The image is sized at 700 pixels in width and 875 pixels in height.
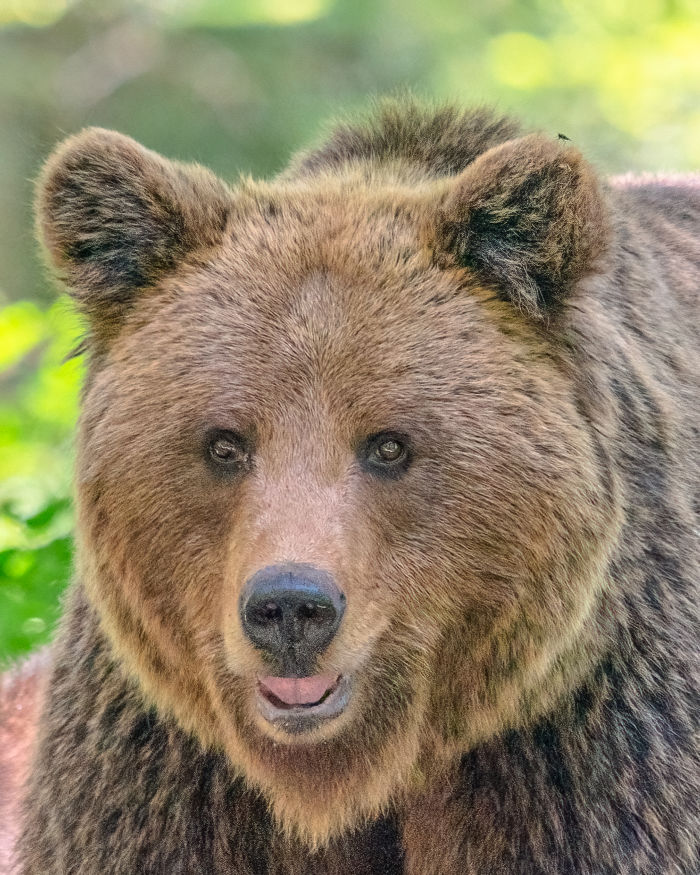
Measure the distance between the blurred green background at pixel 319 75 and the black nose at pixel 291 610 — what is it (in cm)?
874

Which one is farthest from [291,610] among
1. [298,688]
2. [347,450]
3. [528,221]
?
[528,221]

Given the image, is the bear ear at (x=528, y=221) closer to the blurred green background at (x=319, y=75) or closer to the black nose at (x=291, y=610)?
the black nose at (x=291, y=610)

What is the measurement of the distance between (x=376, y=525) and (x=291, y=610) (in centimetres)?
45

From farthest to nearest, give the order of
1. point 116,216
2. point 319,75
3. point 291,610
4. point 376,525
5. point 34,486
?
point 319,75, point 34,486, point 116,216, point 376,525, point 291,610

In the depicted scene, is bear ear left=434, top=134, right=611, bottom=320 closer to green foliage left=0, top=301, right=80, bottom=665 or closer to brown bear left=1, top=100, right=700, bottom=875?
brown bear left=1, top=100, right=700, bottom=875

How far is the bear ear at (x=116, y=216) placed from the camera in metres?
3.96

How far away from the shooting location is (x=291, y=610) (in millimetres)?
3463

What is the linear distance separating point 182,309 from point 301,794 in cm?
153

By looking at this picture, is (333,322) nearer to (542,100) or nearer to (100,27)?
(542,100)

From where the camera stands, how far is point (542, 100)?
43.4 ft

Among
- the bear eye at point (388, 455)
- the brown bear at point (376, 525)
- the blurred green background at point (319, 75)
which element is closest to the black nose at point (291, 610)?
the brown bear at point (376, 525)

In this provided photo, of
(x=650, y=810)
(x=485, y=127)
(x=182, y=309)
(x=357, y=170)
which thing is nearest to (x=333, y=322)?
(x=182, y=309)

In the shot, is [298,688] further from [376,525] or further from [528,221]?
[528,221]

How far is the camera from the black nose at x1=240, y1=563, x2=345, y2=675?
3.45 meters
